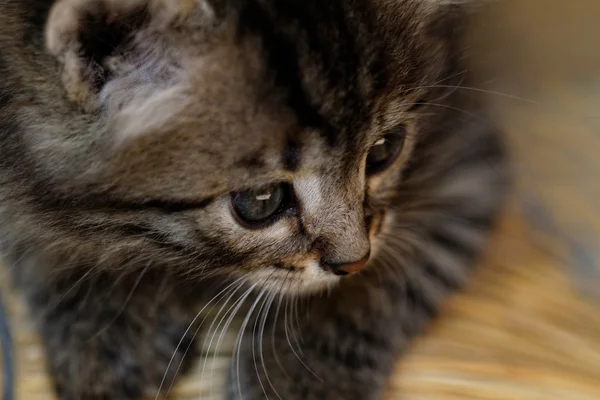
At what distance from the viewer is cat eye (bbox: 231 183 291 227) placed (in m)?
0.87

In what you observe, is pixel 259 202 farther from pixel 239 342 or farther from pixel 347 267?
pixel 239 342

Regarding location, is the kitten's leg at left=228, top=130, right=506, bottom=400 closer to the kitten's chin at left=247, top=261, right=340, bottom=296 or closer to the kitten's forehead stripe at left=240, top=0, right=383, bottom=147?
the kitten's chin at left=247, top=261, right=340, bottom=296

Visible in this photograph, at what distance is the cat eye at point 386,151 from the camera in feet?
3.30

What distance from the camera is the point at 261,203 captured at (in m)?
0.89

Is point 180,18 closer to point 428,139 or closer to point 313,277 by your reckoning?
point 313,277

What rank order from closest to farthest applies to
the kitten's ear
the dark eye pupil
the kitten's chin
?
the kitten's ear
the dark eye pupil
the kitten's chin

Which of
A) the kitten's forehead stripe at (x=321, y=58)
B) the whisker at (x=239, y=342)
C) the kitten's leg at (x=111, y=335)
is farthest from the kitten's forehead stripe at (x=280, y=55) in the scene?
the kitten's leg at (x=111, y=335)

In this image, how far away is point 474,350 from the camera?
1179 millimetres

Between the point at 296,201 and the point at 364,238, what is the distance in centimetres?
12

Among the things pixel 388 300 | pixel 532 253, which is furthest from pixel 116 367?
pixel 532 253

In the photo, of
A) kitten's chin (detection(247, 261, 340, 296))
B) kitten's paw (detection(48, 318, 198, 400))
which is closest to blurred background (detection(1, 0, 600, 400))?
kitten's paw (detection(48, 318, 198, 400))

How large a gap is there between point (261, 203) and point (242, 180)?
0.21ft

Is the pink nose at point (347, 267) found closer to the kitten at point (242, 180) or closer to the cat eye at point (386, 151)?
the kitten at point (242, 180)

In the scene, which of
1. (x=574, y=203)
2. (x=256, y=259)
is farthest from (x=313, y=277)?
(x=574, y=203)
